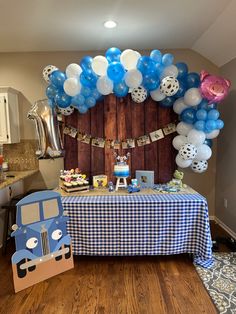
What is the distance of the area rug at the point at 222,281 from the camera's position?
1.97 metres

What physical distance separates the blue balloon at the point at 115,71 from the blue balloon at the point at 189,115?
865mm

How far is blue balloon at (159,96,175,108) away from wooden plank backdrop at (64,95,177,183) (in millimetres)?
66

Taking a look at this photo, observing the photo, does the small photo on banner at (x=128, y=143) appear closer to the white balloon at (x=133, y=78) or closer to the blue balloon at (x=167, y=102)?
the blue balloon at (x=167, y=102)

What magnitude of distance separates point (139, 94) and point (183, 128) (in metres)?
0.67

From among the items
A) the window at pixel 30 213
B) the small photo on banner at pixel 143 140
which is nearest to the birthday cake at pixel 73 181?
the window at pixel 30 213

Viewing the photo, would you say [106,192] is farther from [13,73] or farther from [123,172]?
[13,73]

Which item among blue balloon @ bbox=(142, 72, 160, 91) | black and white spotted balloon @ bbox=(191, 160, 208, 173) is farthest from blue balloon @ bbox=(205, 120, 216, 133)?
blue balloon @ bbox=(142, 72, 160, 91)

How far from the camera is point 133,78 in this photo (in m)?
2.59

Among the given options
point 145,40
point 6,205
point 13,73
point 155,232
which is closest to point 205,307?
point 155,232

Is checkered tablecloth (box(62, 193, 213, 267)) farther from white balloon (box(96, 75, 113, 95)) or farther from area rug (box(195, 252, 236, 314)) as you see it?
white balloon (box(96, 75, 113, 95))

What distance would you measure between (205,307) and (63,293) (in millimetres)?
1210

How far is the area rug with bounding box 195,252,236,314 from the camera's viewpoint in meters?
1.97

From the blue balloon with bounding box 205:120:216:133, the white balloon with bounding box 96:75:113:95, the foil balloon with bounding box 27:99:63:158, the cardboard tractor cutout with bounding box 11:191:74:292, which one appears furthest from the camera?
the foil balloon with bounding box 27:99:63:158

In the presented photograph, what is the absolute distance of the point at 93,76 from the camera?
267 centimetres
